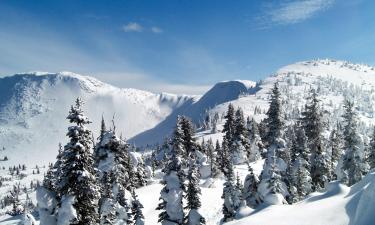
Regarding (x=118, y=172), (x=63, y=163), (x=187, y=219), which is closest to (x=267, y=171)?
(x=187, y=219)

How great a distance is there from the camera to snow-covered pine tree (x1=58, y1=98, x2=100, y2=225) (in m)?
29.3

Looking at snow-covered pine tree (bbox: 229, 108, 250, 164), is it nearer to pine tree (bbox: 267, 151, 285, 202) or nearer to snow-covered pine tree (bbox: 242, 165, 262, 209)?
snow-covered pine tree (bbox: 242, 165, 262, 209)

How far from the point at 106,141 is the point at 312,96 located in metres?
25.4

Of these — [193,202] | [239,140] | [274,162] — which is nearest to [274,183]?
[274,162]

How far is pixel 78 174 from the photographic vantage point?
2931cm

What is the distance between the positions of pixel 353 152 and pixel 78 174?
31.6 meters

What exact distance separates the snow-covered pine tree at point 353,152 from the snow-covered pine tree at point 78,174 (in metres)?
29.8

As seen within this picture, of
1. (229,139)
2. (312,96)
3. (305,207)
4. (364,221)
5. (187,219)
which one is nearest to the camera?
(364,221)

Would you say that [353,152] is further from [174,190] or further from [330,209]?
[330,209]

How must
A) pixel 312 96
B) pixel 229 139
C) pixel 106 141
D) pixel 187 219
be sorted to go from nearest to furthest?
pixel 106 141 < pixel 187 219 < pixel 312 96 < pixel 229 139

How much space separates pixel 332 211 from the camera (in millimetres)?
22234

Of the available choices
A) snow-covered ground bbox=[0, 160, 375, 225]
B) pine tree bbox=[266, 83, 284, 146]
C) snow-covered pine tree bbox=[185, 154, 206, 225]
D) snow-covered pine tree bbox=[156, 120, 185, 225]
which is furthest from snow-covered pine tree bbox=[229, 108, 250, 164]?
snow-covered ground bbox=[0, 160, 375, 225]

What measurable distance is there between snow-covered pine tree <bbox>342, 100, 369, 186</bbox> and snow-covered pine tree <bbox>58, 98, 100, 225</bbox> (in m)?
29.8

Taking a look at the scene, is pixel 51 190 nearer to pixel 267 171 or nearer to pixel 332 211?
pixel 267 171
